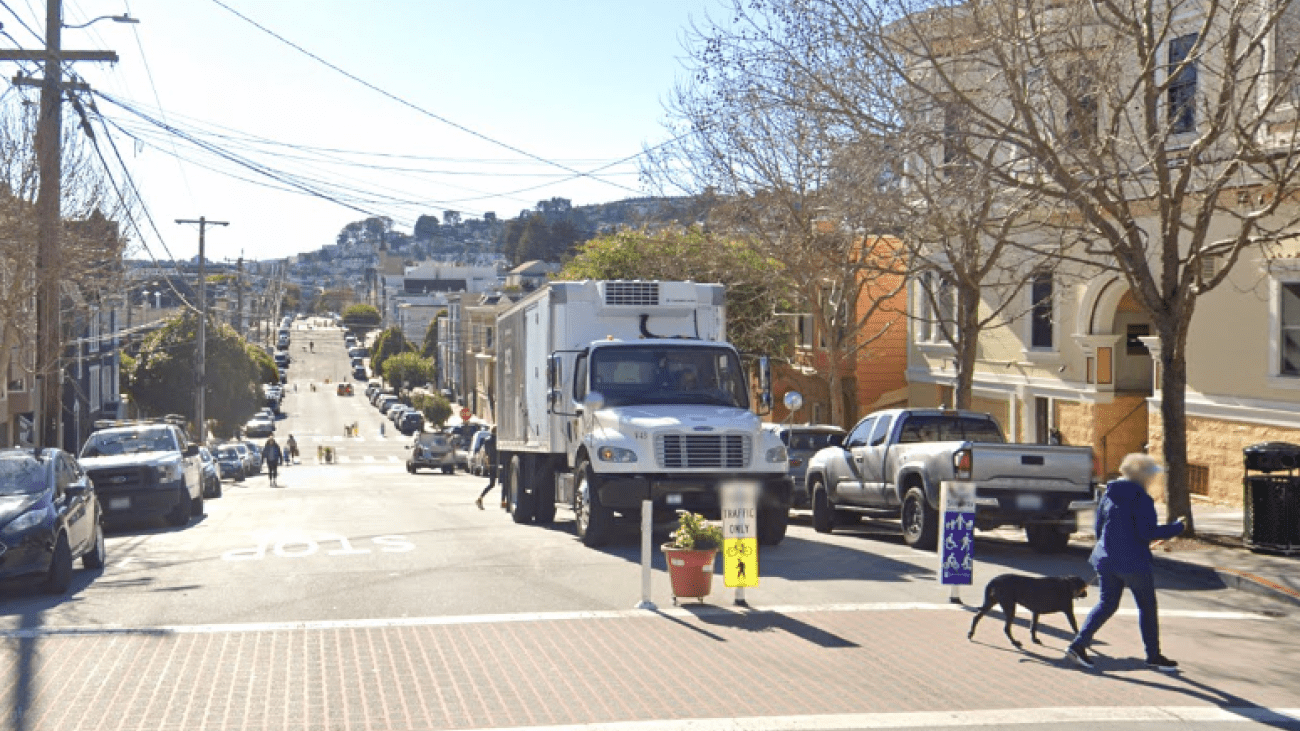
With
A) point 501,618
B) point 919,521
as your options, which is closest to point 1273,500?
point 919,521

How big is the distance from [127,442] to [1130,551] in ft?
67.5

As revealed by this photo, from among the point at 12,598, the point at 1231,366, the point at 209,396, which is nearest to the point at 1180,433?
the point at 1231,366

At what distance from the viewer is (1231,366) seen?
80.5 feet

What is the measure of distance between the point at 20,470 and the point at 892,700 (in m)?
10.5

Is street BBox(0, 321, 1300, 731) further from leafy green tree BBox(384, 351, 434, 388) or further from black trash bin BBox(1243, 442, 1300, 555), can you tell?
leafy green tree BBox(384, 351, 434, 388)

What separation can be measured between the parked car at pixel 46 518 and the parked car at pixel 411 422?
267 ft

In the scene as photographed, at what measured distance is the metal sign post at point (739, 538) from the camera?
13.0 metres

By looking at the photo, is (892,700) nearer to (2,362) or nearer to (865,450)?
(865,450)

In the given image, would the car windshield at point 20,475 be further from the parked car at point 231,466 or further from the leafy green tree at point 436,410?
the leafy green tree at point 436,410

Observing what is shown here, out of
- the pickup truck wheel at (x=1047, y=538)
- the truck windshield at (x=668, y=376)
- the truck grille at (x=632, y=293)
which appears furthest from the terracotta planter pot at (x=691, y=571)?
the truck grille at (x=632, y=293)

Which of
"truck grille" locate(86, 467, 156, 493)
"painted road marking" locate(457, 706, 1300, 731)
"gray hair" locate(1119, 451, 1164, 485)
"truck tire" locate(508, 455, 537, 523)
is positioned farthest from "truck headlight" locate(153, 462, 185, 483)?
"gray hair" locate(1119, 451, 1164, 485)

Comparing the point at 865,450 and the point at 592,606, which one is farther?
the point at 865,450

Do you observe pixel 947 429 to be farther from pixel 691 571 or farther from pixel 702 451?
pixel 691 571

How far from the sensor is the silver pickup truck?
16703mm
